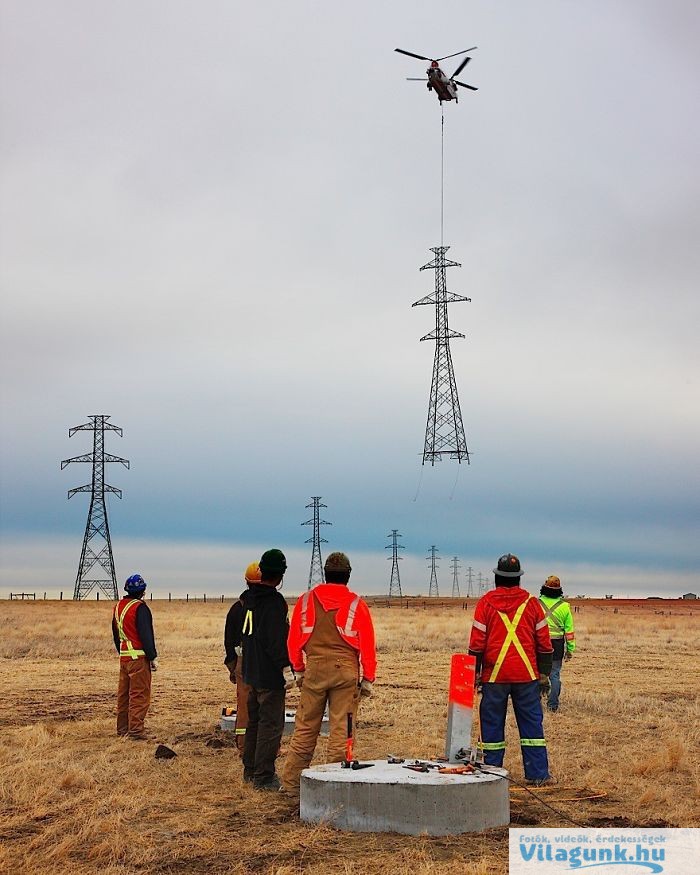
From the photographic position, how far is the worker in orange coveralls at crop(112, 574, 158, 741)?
14000 millimetres

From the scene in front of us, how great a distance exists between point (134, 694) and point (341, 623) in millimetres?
5279

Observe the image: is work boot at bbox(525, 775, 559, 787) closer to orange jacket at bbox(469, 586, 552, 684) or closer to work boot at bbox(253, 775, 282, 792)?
orange jacket at bbox(469, 586, 552, 684)

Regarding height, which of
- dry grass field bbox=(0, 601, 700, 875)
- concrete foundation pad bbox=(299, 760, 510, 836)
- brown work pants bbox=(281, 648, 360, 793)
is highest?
brown work pants bbox=(281, 648, 360, 793)

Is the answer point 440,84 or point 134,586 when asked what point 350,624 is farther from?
point 440,84

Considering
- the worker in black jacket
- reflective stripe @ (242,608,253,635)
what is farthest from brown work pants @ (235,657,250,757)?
reflective stripe @ (242,608,253,635)

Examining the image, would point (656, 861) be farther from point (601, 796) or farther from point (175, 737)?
point (175, 737)

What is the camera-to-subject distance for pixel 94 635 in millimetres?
37312

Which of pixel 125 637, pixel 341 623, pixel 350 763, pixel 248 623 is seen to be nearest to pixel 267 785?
pixel 350 763

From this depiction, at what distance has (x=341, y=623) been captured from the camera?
33.0 feet

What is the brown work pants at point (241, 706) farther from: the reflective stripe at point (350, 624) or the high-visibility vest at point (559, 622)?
the high-visibility vest at point (559, 622)

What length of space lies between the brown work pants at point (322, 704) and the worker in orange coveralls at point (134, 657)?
433 centimetres

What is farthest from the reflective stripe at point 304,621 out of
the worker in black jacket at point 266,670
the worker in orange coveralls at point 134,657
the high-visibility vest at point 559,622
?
the high-visibility vest at point 559,622

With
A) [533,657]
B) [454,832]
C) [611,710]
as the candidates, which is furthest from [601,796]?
[611,710]

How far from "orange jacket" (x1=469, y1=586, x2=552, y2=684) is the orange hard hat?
2.51m
